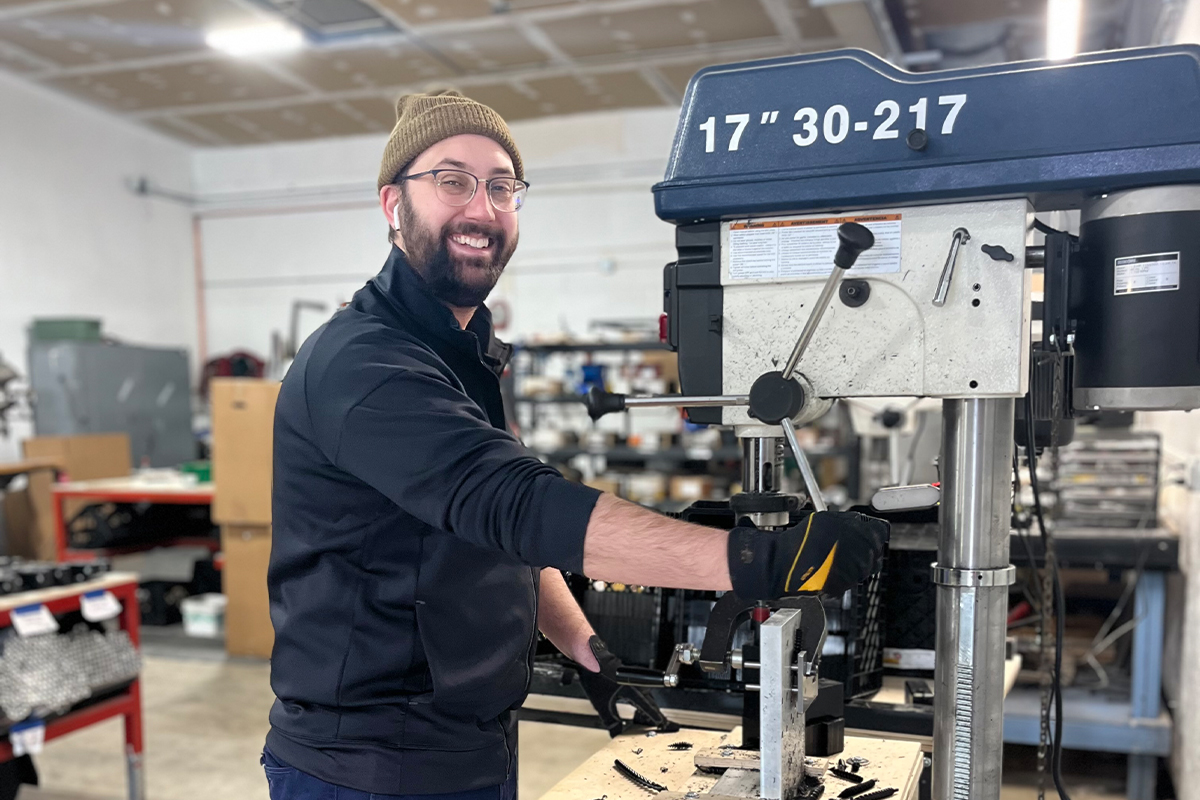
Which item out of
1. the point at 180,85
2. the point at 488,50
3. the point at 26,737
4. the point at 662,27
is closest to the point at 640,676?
the point at 26,737

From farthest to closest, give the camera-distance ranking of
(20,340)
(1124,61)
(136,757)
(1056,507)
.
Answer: (20,340)
(1056,507)
(136,757)
(1124,61)

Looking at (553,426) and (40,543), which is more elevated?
(553,426)

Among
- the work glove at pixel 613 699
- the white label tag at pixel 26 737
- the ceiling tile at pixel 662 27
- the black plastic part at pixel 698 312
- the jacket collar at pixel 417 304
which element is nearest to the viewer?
the black plastic part at pixel 698 312

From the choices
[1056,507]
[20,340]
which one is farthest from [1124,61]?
→ [20,340]

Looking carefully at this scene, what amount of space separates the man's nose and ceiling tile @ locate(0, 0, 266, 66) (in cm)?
463

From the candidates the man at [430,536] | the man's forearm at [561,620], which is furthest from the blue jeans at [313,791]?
the man's forearm at [561,620]

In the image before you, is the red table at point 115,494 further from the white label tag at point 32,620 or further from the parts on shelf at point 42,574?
the white label tag at point 32,620

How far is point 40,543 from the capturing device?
5.56 m

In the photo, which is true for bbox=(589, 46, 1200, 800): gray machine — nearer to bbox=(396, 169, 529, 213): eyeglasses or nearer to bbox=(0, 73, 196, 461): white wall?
bbox=(396, 169, 529, 213): eyeglasses

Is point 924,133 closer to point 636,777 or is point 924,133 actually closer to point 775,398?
point 775,398

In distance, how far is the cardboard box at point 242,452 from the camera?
14.7 ft

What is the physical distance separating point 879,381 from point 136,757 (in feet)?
8.48

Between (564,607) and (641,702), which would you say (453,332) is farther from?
(641,702)

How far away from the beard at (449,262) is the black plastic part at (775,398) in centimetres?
48
